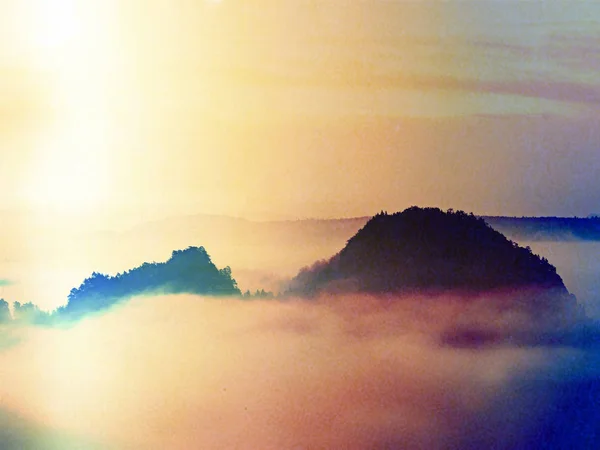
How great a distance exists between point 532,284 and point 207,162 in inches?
40.6

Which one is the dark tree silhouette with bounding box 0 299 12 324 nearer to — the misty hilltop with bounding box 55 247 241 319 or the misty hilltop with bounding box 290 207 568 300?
the misty hilltop with bounding box 55 247 241 319

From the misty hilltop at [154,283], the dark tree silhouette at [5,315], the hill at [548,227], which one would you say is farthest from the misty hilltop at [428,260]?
the dark tree silhouette at [5,315]

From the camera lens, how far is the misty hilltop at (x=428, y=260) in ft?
6.07

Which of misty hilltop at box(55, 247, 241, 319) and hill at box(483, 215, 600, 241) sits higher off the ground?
hill at box(483, 215, 600, 241)

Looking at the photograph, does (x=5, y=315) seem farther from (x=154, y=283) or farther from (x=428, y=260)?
(x=428, y=260)

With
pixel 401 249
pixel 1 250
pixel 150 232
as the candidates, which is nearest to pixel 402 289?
pixel 401 249

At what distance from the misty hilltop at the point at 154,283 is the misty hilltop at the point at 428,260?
0.25 meters

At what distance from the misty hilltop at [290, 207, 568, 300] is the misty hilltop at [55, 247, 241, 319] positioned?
25cm

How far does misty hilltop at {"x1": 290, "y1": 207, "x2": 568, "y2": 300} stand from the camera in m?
1.85

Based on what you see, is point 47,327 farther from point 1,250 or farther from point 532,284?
point 532,284

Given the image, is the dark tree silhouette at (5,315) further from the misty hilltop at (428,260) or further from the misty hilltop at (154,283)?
the misty hilltop at (428,260)

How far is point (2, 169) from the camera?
186 centimetres

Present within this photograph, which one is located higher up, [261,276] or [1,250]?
[1,250]

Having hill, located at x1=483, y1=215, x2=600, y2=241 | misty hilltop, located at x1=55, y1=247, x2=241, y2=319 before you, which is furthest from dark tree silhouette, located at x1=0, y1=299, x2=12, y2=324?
hill, located at x1=483, y1=215, x2=600, y2=241
